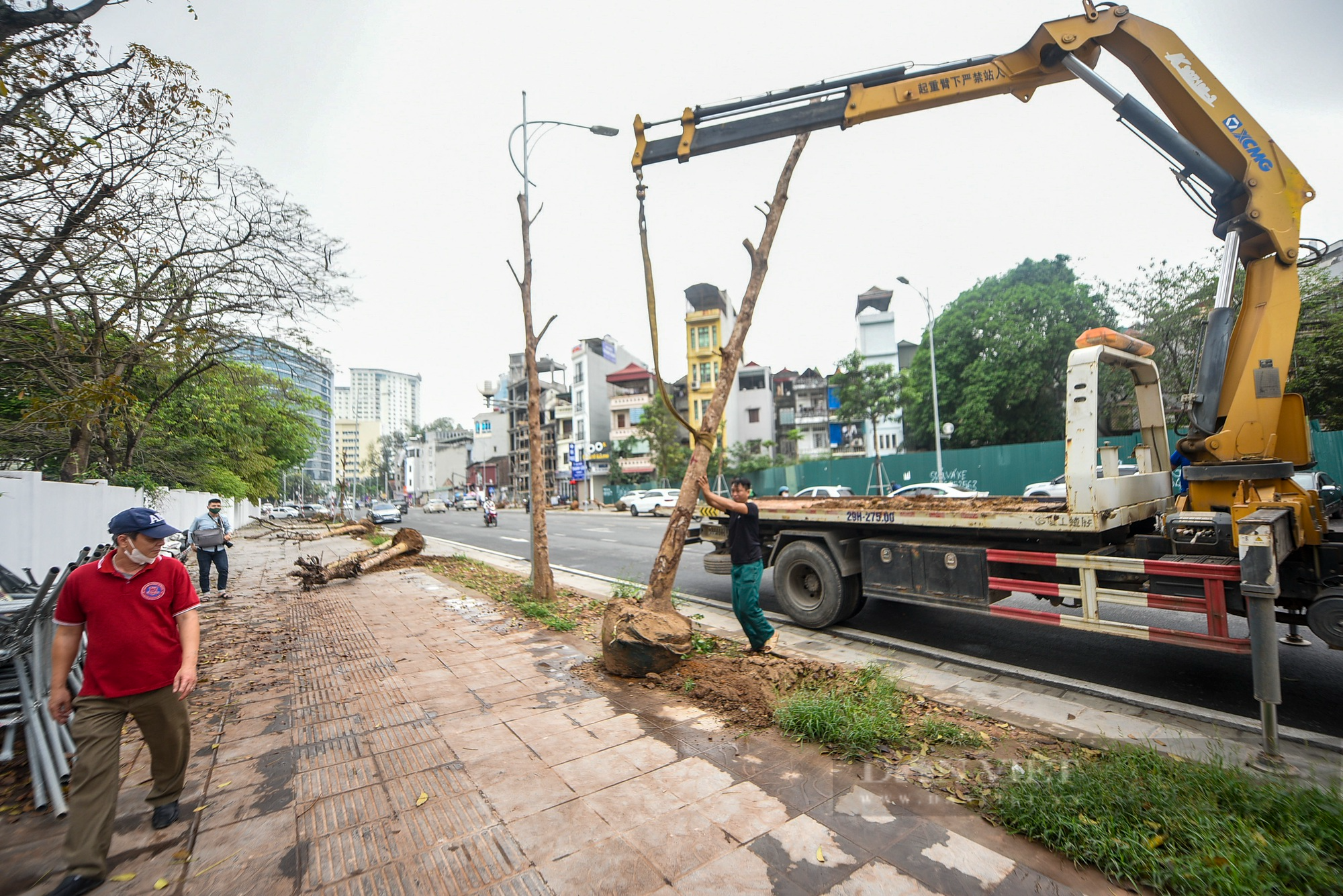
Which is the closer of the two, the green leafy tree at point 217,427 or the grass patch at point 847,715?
the grass patch at point 847,715

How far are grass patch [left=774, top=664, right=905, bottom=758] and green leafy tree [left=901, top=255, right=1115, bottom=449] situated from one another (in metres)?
27.5

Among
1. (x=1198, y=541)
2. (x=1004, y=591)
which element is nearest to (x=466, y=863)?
(x=1004, y=591)

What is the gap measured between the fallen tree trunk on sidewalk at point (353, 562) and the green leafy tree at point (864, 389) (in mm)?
21513

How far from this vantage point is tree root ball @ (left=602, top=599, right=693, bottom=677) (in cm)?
517

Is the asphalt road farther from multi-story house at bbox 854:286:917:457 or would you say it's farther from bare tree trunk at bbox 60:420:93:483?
multi-story house at bbox 854:286:917:457

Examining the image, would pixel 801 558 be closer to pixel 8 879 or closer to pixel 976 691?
pixel 976 691

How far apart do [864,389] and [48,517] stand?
28.0m

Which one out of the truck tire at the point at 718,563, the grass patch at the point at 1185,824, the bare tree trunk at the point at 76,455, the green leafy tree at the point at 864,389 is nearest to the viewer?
the grass patch at the point at 1185,824

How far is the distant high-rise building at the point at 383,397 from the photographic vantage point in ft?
527

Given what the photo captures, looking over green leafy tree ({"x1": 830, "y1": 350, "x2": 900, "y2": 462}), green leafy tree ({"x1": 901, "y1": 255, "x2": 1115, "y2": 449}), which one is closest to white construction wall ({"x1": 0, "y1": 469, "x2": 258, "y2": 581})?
green leafy tree ({"x1": 830, "y1": 350, "x2": 900, "y2": 462})

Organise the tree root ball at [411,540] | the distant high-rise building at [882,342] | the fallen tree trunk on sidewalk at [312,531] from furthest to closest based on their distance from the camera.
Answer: the distant high-rise building at [882,342], the fallen tree trunk on sidewalk at [312,531], the tree root ball at [411,540]

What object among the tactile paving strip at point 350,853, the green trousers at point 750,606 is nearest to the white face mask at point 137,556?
the tactile paving strip at point 350,853

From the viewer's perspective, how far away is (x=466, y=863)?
2.81m

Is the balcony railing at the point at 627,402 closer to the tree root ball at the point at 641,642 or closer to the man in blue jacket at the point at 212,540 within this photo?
the man in blue jacket at the point at 212,540
